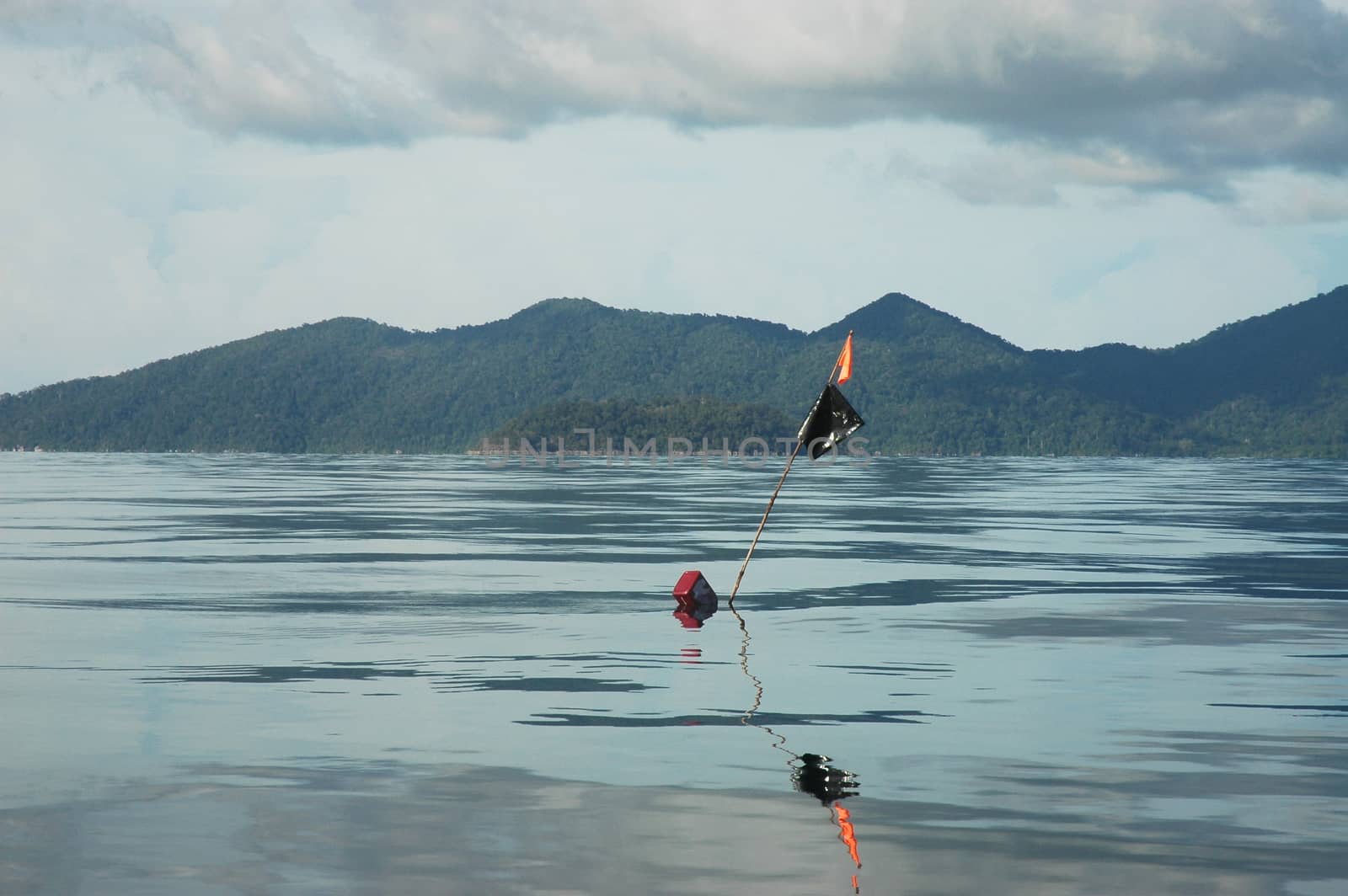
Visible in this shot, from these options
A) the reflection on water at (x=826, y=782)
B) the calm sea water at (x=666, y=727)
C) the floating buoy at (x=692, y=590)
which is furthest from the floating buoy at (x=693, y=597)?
the reflection on water at (x=826, y=782)

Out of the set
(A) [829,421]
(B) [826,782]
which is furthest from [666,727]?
(A) [829,421]

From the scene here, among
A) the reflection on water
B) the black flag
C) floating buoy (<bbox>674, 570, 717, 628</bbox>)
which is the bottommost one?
the reflection on water

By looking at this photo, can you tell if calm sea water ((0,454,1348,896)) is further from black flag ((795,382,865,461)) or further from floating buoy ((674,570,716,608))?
black flag ((795,382,865,461))

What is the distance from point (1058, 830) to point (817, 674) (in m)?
9.07

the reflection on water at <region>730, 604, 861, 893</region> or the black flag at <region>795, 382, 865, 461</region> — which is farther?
the black flag at <region>795, 382, 865, 461</region>

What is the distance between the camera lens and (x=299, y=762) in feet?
51.4

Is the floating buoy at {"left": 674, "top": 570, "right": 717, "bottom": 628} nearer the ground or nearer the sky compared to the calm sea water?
nearer the sky

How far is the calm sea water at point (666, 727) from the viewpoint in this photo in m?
12.2

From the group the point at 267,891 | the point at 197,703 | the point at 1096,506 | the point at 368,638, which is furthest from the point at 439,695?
the point at 1096,506

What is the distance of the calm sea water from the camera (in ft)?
39.9

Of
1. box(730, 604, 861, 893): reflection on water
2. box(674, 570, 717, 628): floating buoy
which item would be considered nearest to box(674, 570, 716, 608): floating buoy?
box(674, 570, 717, 628): floating buoy

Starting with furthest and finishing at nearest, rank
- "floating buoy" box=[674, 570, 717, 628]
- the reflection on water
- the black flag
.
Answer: the black flag
"floating buoy" box=[674, 570, 717, 628]
the reflection on water

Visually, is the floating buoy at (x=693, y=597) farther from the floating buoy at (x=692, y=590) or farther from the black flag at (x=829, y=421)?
the black flag at (x=829, y=421)

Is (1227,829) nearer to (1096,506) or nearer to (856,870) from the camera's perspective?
(856,870)
